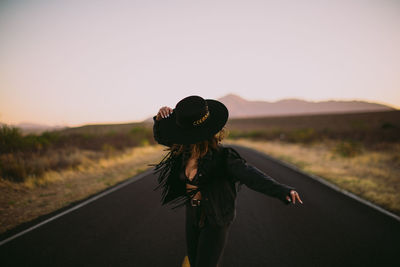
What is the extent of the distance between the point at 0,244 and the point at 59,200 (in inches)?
114

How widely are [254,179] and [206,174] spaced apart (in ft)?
1.36

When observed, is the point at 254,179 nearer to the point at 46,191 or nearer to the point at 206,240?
the point at 206,240

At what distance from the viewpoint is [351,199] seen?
19.8ft

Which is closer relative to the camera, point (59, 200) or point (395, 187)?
point (59, 200)

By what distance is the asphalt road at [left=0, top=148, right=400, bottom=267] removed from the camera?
3.15 meters

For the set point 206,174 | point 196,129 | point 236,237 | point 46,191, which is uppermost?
point 196,129

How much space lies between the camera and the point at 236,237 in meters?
3.85

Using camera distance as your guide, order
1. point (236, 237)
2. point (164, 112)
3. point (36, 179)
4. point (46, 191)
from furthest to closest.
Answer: point (36, 179) → point (46, 191) → point (236, 237) → point (164, 112)

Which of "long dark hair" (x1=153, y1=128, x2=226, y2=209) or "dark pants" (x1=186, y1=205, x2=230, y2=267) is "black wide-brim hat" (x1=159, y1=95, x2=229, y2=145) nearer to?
"long dark hair" (x1=153, y1=128, x2=226, y2=209)

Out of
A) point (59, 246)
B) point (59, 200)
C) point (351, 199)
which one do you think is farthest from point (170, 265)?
point (351, 199)

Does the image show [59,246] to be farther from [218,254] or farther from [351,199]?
[351,199]

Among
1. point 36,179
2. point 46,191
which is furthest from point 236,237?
point 36,179

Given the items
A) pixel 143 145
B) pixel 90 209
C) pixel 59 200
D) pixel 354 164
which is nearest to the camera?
pixel 90 209

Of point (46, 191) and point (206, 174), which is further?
point (46, 191)
